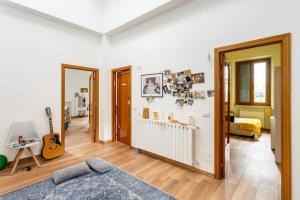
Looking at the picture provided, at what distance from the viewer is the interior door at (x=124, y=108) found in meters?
4.20

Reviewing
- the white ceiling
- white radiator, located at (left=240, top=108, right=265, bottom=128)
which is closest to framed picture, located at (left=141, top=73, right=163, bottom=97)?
the white ceiling

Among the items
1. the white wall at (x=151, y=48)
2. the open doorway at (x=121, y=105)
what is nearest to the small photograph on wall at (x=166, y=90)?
the white wall at (x=151, y=48)

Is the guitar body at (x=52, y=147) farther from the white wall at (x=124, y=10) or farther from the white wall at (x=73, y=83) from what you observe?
the white wall at (x=73, y=83)

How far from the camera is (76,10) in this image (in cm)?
380

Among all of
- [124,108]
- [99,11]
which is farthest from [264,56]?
[99,11]

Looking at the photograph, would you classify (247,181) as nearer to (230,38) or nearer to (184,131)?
(184,131)

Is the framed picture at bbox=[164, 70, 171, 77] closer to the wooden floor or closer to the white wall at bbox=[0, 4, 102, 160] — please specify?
the wooden floor

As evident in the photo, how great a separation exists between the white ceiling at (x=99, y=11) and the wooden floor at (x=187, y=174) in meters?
3.14

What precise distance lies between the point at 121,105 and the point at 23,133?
2270 mm

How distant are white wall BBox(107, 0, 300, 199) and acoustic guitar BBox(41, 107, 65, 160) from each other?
1.77 metres

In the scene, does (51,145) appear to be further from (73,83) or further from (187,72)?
(73,83)

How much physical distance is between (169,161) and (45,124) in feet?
9.48

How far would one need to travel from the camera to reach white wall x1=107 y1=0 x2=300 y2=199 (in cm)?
195

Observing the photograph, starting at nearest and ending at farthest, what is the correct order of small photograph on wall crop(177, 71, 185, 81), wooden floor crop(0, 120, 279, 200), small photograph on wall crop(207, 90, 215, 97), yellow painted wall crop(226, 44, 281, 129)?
wooden floor crop(0, 120, 279, 200)
small photograph on wall crop(207, 90, 215, 97)
small photograph on wall crop(177, 71, 185, 81)
yellow painted wall crop(226, 44, 281, 129)
